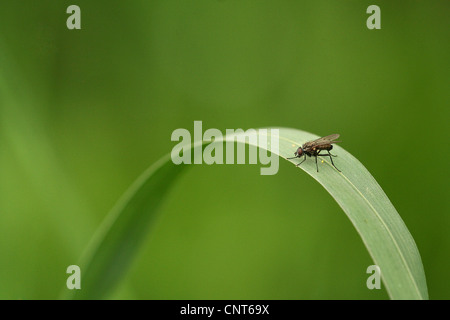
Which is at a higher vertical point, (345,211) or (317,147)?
(317,147)

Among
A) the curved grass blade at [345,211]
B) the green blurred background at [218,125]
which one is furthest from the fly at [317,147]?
the green blurred background at [218,125]

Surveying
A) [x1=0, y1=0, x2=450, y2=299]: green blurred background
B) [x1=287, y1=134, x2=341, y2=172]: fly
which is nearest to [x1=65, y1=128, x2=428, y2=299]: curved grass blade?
[x1=287, y1=134, x2=341, y2=172]: fly

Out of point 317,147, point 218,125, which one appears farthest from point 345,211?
point 218,125

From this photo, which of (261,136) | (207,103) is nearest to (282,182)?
(207,103)

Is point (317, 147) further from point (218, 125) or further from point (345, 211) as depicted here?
point (218, 125)

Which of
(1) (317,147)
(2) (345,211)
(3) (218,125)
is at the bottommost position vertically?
(2) (345,211)

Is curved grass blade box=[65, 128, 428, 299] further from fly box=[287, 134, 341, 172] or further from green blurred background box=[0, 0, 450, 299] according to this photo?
green blurred background box=[0, 0, 450, 299]
